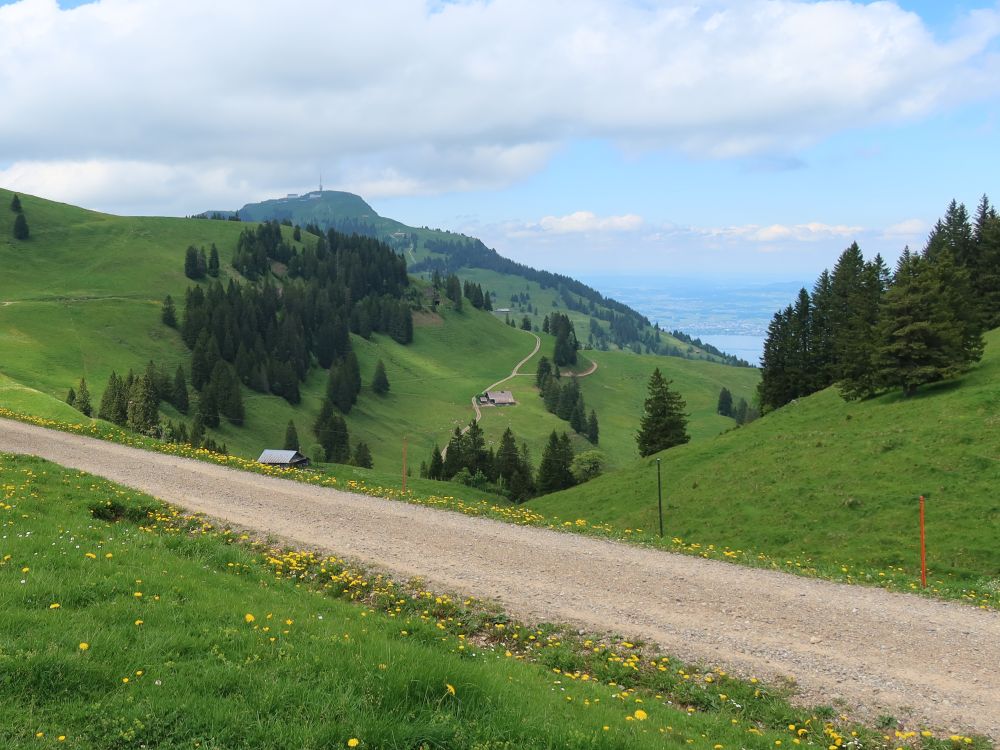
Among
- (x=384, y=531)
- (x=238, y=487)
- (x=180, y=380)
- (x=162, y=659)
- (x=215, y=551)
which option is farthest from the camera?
(x=180, y=380)

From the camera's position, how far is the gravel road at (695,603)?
1188cm

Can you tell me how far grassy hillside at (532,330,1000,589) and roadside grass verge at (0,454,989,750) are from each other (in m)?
17.3

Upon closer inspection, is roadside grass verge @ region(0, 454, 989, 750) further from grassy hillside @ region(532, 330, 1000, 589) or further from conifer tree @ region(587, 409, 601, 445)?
conifer tree @ region(587, 409, 601, 445)

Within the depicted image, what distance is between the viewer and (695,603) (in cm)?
1563

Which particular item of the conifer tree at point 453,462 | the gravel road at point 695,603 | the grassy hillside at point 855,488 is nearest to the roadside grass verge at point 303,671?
the gravel road at point 695,603

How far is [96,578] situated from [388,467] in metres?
146

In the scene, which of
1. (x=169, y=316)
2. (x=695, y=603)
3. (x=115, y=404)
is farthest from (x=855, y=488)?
(x=169, y=316)

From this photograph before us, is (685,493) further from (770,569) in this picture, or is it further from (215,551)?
(215,551)

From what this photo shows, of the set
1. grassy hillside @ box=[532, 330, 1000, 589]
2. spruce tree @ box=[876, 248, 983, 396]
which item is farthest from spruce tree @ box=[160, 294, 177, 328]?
spruce tree @ box=[876, 248, 983, 396]

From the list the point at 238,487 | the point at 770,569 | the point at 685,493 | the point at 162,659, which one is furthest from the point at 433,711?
the point at 685,493

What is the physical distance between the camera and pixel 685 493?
1763 inches

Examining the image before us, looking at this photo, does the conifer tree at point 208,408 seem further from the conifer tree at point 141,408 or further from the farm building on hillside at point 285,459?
the farm building on hillside at point 285,459

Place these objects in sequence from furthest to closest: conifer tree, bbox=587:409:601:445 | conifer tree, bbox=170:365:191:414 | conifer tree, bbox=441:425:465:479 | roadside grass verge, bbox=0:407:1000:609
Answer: conifer tree, bbox=587:409:601:445, conifer tree, bbox=170:365:191:414, conifer tree, bbox=441:425:465:479, roadside grass verge, bbox=0:407:1000:609

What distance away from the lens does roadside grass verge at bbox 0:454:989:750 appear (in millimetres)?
7297
